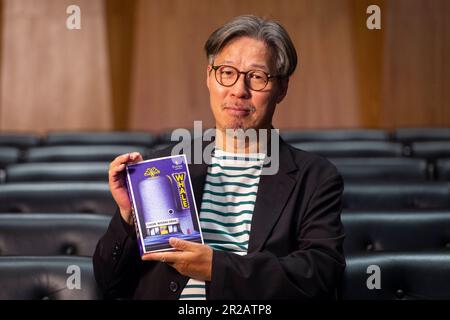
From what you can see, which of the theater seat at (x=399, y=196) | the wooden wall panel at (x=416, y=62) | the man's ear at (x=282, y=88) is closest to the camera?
the man's ear at (x=282, y=88)

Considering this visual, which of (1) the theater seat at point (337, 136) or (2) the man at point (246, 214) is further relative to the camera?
(1) the theater seat at point (337, 136)

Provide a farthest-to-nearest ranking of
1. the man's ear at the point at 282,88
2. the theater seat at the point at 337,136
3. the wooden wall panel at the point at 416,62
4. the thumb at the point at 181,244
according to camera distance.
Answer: the wooden wall panel at the point at 416,62, the theater seat at the point at 337,136, the man's ear at the point at 282,88, the thumb at the point at 181,244

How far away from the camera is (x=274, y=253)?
49cm

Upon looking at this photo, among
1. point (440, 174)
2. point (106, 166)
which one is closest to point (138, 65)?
point (106, 166)

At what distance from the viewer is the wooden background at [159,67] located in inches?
70.9

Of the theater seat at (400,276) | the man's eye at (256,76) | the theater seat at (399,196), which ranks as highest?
the man's eye at (256,76)

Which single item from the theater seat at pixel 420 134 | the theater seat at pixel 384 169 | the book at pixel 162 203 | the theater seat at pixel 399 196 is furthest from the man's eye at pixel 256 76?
the theater seat at pixel 420 134

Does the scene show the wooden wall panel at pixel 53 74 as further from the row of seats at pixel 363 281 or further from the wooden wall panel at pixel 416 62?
the row of seats at pixel 363 281

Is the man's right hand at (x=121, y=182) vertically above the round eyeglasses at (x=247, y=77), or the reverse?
the round eyeglasses at (x=247, y=77)

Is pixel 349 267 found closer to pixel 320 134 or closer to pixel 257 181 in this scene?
pixel 257 181

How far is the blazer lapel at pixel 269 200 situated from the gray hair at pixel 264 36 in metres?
0.08

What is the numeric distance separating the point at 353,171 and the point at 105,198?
36cm

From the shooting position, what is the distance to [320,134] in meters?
1.27
